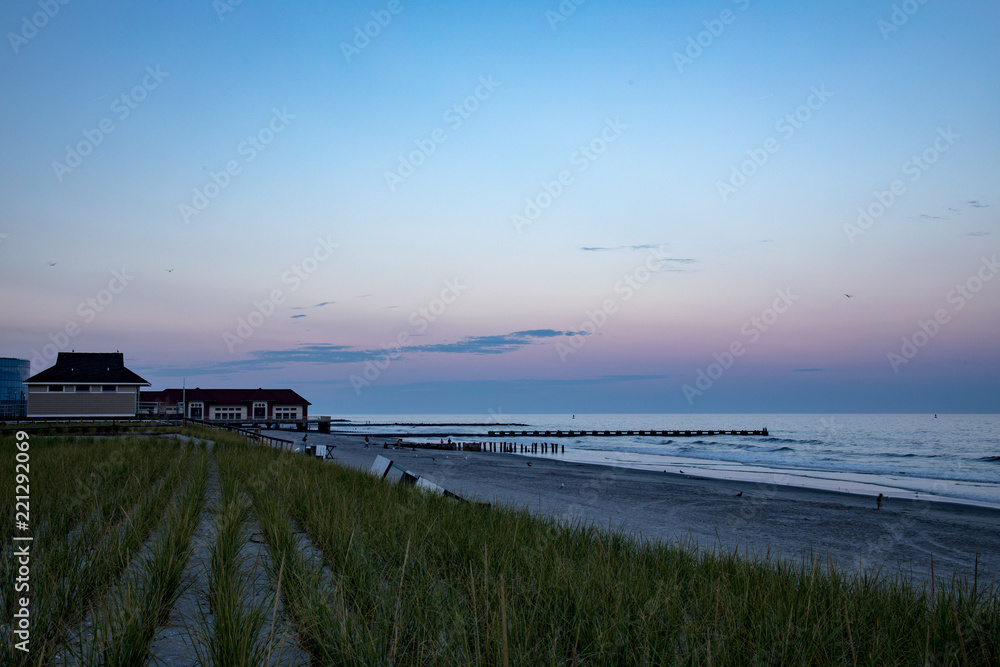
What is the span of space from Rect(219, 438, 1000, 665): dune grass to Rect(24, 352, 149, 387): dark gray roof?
2070 inches

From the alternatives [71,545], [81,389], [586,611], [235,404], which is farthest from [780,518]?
[235,404]

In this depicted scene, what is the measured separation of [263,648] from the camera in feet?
11.5

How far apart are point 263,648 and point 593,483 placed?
23651 mm

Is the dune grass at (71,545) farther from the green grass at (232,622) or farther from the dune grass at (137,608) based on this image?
the green grass at (232,622)

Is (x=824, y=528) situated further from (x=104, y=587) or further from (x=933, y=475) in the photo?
(x=933, y=475)

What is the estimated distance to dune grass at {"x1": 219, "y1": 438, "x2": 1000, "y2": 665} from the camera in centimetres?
332

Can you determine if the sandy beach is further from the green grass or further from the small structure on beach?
the small structure on beach

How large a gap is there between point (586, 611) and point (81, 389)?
56.9 m

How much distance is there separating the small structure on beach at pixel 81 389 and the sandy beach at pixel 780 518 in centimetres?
3635

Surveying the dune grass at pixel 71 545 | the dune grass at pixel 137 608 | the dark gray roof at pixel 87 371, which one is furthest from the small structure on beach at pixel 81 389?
the dune grass at pixel 137 608

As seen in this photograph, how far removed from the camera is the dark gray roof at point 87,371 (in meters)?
49.0

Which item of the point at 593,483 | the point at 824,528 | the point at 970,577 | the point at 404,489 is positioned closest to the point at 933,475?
the point at 593,483

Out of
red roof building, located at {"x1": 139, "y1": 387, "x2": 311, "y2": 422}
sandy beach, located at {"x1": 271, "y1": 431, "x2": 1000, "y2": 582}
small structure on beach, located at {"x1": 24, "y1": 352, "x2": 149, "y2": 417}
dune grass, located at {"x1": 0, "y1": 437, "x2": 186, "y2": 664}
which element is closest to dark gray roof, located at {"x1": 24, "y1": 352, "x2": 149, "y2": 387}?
small structure on beach, located at {"x1": 24, "y1": 352, "x2": 149, "y2": 417}

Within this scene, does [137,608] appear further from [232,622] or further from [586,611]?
[586,611]
